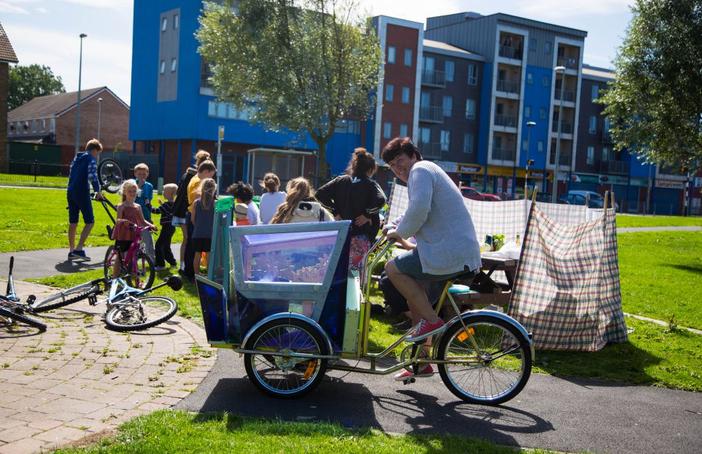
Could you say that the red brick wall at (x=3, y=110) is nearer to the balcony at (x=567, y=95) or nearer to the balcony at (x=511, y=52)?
the balcony at (x=511, y=52)

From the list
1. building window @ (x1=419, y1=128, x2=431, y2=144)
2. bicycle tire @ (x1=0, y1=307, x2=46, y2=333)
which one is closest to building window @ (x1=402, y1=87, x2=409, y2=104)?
building window @ (x1=419, y1=128, x2=431, y2=144)

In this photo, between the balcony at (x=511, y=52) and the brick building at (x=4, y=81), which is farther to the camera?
the balcony at (x=511, y=52)

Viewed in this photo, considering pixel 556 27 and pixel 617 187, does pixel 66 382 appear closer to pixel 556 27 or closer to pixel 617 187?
pixel 556 27

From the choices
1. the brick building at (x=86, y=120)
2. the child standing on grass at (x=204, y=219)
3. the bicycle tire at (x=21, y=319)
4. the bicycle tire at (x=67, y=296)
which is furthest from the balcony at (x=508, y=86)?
the bicycle tire at (x=21, y=319)

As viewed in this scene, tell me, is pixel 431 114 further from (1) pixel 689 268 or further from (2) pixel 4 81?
(1) pixel 689 268

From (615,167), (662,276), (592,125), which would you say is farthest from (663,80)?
(615,167)

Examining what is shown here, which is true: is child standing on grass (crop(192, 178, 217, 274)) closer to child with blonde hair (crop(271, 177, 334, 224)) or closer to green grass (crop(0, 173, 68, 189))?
child with blonde hair (crop(271, 177, 334, 224))

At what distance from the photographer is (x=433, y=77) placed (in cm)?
6219

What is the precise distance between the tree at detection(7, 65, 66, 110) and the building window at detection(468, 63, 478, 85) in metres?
70.1

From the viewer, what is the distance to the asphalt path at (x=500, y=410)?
483 centimetres

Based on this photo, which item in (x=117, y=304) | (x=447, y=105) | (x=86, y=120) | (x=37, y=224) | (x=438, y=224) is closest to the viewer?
(x=438, y=224)

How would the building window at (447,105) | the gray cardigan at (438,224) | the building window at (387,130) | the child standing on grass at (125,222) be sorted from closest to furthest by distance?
the gray cardigan at (438,224) → the child standing on grass at (125,222) → the building window at (387,130) → the building window at (447,105)

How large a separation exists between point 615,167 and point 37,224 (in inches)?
2573

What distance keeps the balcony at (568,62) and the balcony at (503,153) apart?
9.70 meters
